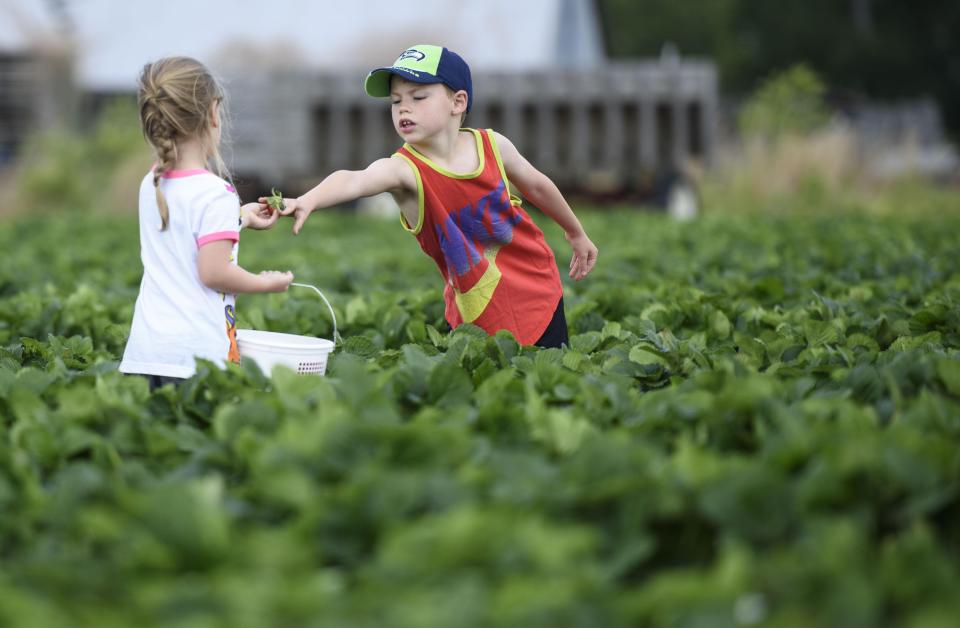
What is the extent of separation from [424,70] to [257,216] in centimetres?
82

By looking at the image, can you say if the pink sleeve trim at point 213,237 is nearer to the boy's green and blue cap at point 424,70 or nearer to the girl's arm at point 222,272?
the girl's arm at point 222,272

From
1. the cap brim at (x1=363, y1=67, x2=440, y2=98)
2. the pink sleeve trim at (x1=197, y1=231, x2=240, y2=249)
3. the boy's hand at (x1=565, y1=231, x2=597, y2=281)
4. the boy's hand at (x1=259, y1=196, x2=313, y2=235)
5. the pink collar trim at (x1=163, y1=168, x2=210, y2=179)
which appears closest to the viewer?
the pink sleeve trim at (x1=197, y1=231, x2=240, y2=249)

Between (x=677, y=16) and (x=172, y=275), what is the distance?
54473 mm

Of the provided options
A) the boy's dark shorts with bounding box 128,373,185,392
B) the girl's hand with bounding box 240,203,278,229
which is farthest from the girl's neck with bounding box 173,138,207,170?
the boy's dark shorts with bounding box 128,373,185,392

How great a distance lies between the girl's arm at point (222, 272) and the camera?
325 cm

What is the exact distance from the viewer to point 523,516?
2111 millimetres

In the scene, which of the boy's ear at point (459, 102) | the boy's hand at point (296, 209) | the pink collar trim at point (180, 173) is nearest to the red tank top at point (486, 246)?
the boy's ear at point (459, 102)

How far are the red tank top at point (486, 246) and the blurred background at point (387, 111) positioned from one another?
839 cm

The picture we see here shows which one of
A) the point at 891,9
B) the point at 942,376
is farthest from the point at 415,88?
the point at 891,9

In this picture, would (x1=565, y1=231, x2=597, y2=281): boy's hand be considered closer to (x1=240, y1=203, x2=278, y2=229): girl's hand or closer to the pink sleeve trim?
(x1=240, y1=203, x2=278, y2=229): girl's hand

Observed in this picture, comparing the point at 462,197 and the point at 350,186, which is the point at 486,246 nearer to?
the point at 462,197

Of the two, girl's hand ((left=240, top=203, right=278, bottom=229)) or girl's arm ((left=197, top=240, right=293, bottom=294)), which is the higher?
girl's hand ((left=240, top=203, right=278, bottom=229))

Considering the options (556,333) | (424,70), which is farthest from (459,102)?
(556,333)

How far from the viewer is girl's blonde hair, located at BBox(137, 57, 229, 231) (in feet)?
10.9
